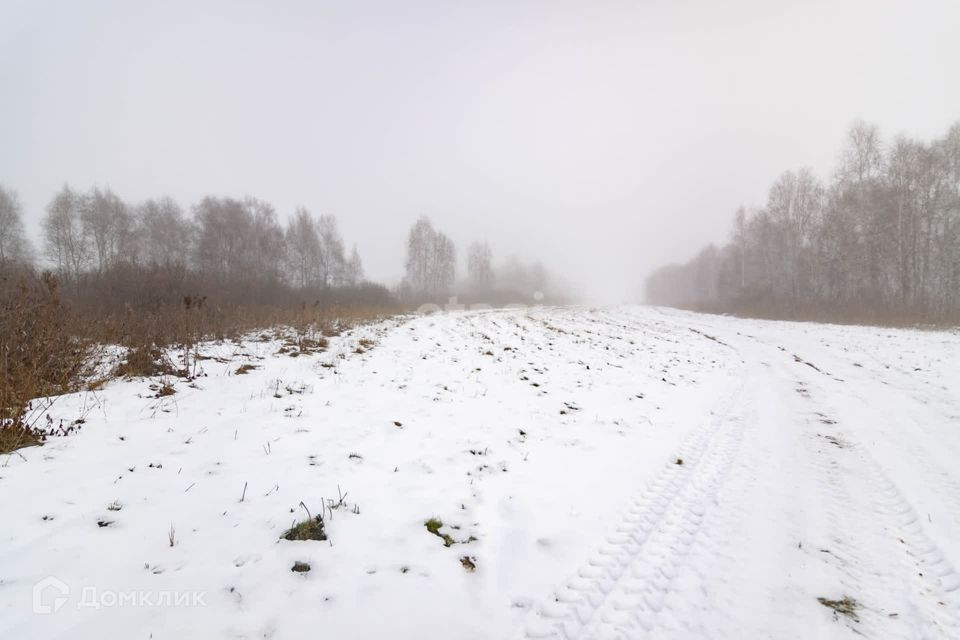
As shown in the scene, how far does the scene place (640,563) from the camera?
9.22ft

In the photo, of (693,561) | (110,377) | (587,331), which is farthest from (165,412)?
(587,331)

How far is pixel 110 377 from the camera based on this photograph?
6.15m

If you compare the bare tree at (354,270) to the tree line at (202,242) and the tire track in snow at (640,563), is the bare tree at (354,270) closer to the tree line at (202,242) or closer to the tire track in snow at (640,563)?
the tree line at (202,242)

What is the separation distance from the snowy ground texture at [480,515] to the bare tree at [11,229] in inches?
1588

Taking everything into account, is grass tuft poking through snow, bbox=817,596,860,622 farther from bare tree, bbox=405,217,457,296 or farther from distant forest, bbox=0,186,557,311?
bare tree, bbox=405,217,457,296

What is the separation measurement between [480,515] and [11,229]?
47691 millimetres

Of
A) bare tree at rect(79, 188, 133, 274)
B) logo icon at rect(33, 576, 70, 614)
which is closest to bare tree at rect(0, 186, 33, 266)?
bare tree at rect(79, 188, 133, 274)

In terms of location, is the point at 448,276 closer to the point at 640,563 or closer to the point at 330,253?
the point at 330,253

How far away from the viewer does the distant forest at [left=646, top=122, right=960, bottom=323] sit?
2195 cm

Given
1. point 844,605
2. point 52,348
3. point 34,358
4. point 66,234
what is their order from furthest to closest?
point 66,234 → point 52,348 → point 34,358 → point 844,605

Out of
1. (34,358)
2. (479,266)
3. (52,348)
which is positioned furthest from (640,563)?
(479,266)

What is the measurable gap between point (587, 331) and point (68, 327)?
51.9 ft

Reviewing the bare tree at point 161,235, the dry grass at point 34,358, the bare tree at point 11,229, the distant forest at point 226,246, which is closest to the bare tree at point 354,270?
the distant forest at point 226,246

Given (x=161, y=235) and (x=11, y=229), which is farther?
(x=161, y=235)
